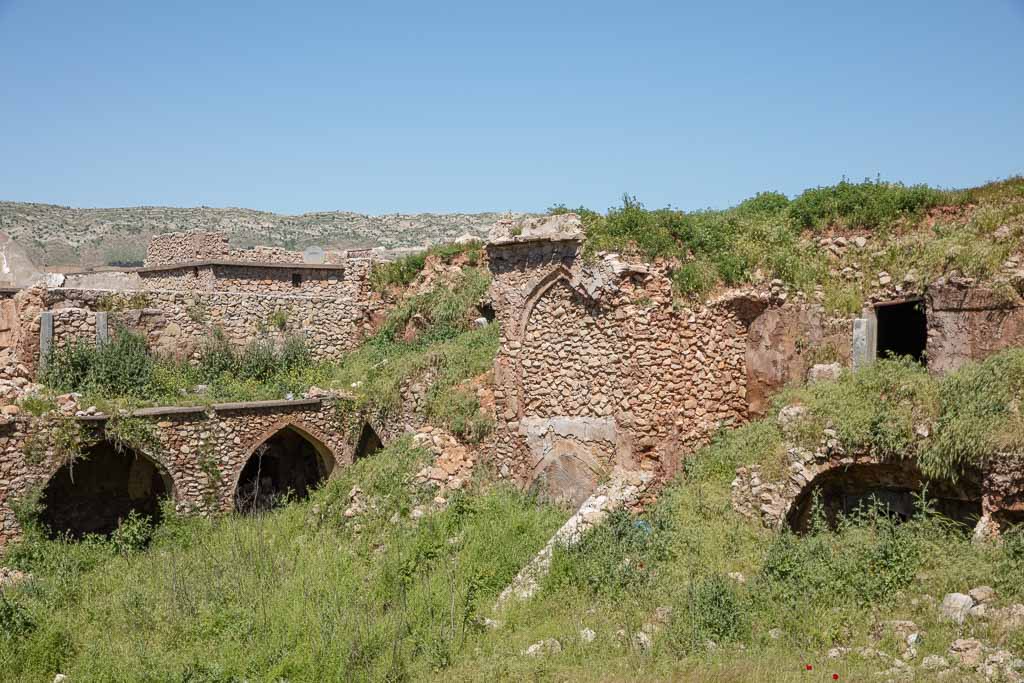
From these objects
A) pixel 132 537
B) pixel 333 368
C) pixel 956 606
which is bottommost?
pixel 132 537

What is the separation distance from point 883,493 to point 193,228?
2626 inches

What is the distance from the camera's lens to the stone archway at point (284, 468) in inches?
820

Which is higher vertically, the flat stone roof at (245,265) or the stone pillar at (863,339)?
the flat stone roof at (245,265)

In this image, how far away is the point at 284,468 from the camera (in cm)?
2203

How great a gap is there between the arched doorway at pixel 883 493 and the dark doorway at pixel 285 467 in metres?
11.2

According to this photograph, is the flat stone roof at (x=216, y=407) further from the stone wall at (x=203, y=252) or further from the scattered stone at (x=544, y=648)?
the scattered stone at (x=544, y=648)

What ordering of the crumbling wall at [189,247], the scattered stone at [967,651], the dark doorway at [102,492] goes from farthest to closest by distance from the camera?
the crumbling wall at [189,247] → the dark doorway at [102,492] → the scattered stone at [967,651]

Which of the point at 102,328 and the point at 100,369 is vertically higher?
the point at 102,328

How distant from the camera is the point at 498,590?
40.1 ft

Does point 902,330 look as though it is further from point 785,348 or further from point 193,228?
point 193,228

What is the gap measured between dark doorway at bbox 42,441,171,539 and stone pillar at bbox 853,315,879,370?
517 inches

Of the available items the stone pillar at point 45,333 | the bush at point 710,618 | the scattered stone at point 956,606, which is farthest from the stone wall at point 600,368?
the stone pillar at point 45,333

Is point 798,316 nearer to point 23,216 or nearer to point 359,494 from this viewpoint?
point 359,494

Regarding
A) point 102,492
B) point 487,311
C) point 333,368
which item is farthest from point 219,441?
point 487,311
